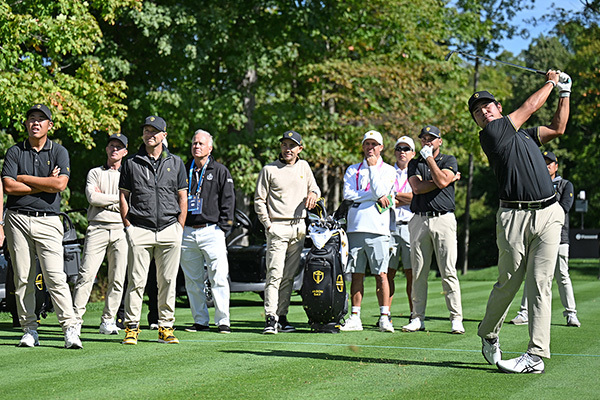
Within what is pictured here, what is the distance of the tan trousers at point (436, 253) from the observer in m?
9.91

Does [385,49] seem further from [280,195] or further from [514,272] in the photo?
[514,272]

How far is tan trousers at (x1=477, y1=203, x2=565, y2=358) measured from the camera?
701cm

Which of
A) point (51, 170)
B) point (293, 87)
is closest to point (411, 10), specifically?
point (293, 87)

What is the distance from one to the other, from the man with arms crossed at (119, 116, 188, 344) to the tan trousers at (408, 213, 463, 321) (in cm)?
278

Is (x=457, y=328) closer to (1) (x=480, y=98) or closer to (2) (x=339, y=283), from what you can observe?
(2) (x=339, y=283)

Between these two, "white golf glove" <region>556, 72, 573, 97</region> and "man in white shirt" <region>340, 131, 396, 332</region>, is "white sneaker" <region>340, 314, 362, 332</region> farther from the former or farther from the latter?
"white golf glove" <region>556, 72, 573, 97</region>

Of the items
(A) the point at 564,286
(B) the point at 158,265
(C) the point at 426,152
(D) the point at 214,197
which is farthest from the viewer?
(A) the point at 564,286

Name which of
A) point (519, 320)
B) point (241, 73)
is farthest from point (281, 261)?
point (241, 73)

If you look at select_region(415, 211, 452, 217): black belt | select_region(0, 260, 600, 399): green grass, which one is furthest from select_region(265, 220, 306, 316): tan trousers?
select_region(415, 211, 452, 217): black belt

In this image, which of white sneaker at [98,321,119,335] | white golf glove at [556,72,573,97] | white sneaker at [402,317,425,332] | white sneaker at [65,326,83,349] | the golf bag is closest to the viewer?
white golf glove at [556,72,573,97]

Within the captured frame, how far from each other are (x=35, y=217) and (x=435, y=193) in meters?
4.39

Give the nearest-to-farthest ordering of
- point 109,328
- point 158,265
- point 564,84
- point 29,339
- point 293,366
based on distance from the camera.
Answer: point 564,84, point 293,366, point 29,339, point 158,265, point 109,328

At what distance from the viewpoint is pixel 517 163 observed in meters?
7.05

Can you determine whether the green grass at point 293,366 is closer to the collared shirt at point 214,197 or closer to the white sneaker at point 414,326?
the white sneaker at point 414,326
